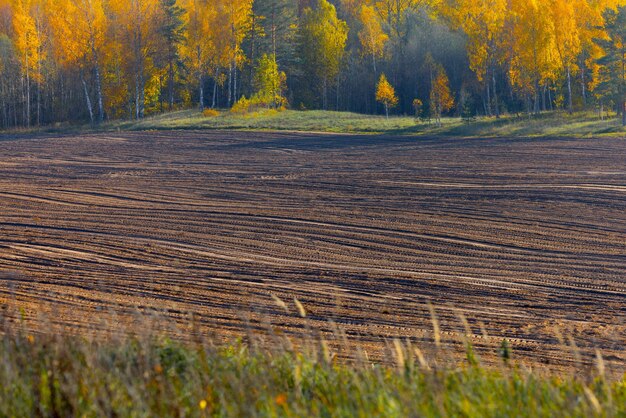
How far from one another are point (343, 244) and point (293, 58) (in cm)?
5464

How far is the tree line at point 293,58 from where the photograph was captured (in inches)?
2103

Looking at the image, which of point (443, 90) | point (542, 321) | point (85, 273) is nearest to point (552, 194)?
point (542, 321)

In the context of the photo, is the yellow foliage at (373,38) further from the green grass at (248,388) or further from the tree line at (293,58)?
the green grass at (248,388)

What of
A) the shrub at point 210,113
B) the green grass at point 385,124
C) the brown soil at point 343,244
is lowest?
the brown soil at point 343,244

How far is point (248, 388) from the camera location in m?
5.68

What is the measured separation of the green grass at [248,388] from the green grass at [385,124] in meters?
38.7

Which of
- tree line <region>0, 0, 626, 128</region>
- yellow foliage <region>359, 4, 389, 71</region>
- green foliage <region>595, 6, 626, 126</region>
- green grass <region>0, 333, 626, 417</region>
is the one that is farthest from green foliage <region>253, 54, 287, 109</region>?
green grass <region>0, 333, 626, 417</region>

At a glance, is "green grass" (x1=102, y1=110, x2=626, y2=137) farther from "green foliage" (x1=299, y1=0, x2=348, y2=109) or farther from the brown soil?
"green foliage" (x1=299, y1=0, x2=348, y2=109)

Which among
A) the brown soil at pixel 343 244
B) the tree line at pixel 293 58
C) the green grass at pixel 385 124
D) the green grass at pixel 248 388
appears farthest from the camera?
the tree line at pixel 293 58

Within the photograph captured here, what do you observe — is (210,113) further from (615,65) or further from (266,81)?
(615,65)

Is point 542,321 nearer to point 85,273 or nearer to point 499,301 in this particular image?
point 499,301

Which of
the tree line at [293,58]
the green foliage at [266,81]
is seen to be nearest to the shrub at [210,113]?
the tree line at [293,58]

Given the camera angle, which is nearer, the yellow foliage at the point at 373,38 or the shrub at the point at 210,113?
the shrub at the point at 210,113

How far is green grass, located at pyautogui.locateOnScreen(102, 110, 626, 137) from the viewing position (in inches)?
1736
